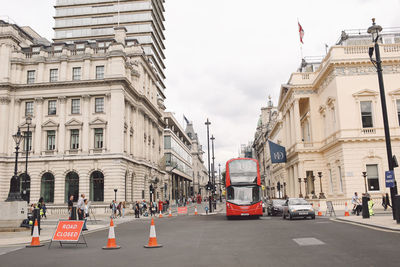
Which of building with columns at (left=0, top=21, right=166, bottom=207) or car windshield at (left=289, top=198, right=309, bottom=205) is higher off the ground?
building with columns at (left=0, top=21, right=166, bottom=207)

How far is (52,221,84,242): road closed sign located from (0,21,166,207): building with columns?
98.1 feet

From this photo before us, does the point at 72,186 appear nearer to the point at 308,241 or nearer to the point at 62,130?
the point at 62,130

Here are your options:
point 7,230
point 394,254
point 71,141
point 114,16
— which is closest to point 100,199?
point 71,141

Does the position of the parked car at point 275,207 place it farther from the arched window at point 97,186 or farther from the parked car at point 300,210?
the arched window at point 97,186

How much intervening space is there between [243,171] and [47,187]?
2697cm

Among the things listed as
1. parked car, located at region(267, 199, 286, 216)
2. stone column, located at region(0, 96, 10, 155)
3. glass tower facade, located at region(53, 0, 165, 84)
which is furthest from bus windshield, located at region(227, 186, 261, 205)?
glass tower facade, located at region(53, 0, 165, 84)

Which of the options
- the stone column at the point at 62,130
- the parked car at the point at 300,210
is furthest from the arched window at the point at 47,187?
the parked car at the point at 300,210

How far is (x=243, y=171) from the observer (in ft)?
93.3

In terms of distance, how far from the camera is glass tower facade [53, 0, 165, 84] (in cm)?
8419

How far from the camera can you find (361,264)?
323 inches

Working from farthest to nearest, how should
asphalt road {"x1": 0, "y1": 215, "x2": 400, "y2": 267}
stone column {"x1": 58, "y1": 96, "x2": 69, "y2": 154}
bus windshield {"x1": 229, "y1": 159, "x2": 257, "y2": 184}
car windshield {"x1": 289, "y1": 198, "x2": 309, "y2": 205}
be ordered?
1. stone column {"x1": 58, "y1": 96, "x2": 69, "y2": 154}
2. bus windshield {"x1": 229, "y1": 159, "x2": 257, "y2": 184}
3. car windshield {"x1": 289, "y1": 198, "x2": 309, "y2": 205}
4. asphalt road {"x1": 0, "y1": 215, "x2": 400, "y2": 267}

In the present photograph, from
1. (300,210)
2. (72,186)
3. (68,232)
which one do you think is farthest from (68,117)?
(68,232)

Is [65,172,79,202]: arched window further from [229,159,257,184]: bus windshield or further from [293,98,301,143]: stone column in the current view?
[293,98,301,143]: stone column

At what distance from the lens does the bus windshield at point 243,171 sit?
2812 centimetres
